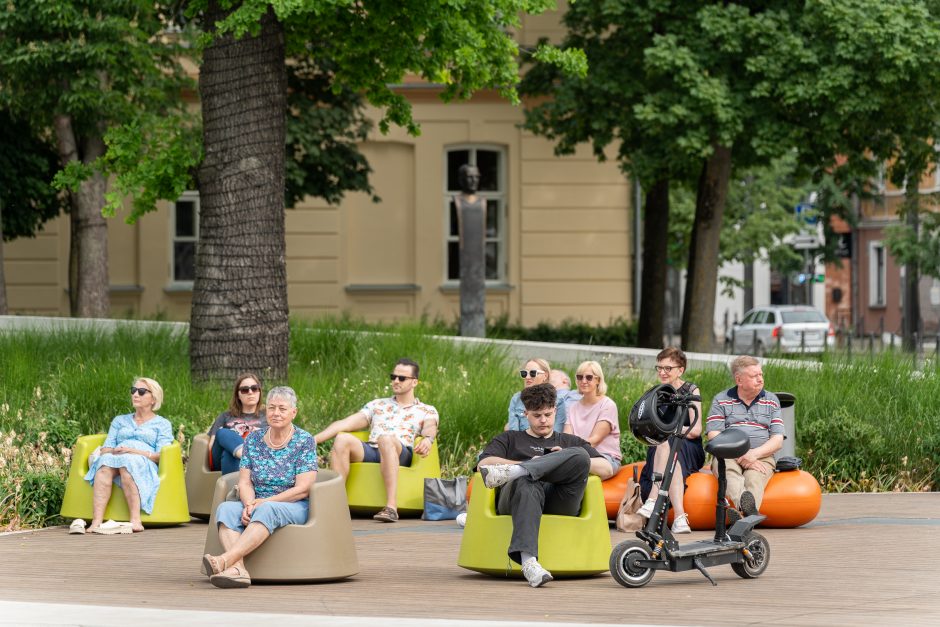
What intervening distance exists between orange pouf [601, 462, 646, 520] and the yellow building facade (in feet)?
66.3

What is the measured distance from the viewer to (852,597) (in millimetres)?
8469

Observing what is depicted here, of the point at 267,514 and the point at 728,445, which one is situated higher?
the point at 728,445

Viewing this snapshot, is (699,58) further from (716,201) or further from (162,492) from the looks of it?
(162,492)

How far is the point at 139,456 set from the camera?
39.3 ft

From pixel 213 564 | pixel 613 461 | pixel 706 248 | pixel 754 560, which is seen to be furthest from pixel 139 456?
pixel 706 248

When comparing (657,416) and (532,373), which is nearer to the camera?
(657,416)

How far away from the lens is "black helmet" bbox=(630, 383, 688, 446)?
8.88 meters

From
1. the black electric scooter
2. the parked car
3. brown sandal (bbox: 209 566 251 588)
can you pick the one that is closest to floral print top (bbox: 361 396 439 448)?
brown sandal (bbox: 209 566 251 588)

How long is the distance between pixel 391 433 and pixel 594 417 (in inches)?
64.2

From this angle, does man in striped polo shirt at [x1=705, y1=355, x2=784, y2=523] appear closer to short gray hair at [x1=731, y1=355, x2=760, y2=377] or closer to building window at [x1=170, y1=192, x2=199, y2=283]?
short gray hair at [x1=731, y1=355, x2=760, y2=377]

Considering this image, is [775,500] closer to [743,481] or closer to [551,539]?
[743,481]

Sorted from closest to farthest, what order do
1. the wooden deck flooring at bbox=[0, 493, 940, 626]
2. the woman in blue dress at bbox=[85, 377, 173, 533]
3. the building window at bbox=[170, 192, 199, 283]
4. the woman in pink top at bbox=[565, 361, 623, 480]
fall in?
the wooden deck flooring at bbox=[0, 493, 940, 626] < the woman in blue dress at bbox=[85, 377, 173, 533] < the woman in pink top at bbox=[565, 361, 623, 480] < the building window at bbox=[170, 192, 199, 283]

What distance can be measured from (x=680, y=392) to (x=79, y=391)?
7225mm

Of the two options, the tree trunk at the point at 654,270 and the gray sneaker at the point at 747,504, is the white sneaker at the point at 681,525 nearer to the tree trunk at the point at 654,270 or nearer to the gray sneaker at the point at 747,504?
the gray sneaker at the point at 747,504
